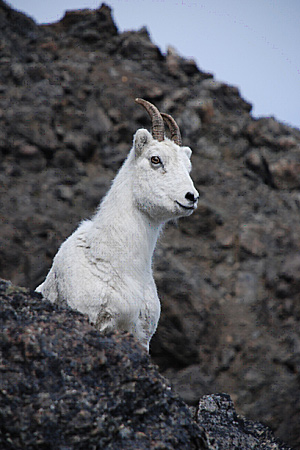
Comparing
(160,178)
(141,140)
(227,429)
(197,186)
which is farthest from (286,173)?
(227,429)

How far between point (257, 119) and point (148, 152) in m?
16.2

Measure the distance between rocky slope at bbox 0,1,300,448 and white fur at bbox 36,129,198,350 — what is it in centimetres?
945

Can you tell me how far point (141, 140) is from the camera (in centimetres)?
539

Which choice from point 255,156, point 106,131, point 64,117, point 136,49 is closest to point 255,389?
point 255,156

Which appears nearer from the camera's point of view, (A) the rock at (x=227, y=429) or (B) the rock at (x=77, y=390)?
(B) the rock at (x=77, y=390)

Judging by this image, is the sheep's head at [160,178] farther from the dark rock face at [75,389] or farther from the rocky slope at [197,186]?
the rocky slope at [197,186]

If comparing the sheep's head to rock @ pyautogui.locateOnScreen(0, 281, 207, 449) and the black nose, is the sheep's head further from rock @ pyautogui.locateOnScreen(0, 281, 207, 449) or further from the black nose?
rock @ pyautogui.locateOnScreen(0, 281, 207, 449)

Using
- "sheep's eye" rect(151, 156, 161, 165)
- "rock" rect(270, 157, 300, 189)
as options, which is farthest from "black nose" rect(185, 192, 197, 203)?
"rock" rect(270, 157, 300, 189)

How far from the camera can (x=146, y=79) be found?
64.4 ft

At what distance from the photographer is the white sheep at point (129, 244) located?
15.8ft

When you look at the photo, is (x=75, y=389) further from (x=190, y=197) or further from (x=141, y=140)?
(x=141, y=140)

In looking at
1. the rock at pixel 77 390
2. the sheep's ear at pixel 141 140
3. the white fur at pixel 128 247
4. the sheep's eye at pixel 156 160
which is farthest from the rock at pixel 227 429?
the sheep's ear at pixel 141 140

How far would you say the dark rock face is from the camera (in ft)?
9.59

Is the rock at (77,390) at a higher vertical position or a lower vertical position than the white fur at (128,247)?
lower
